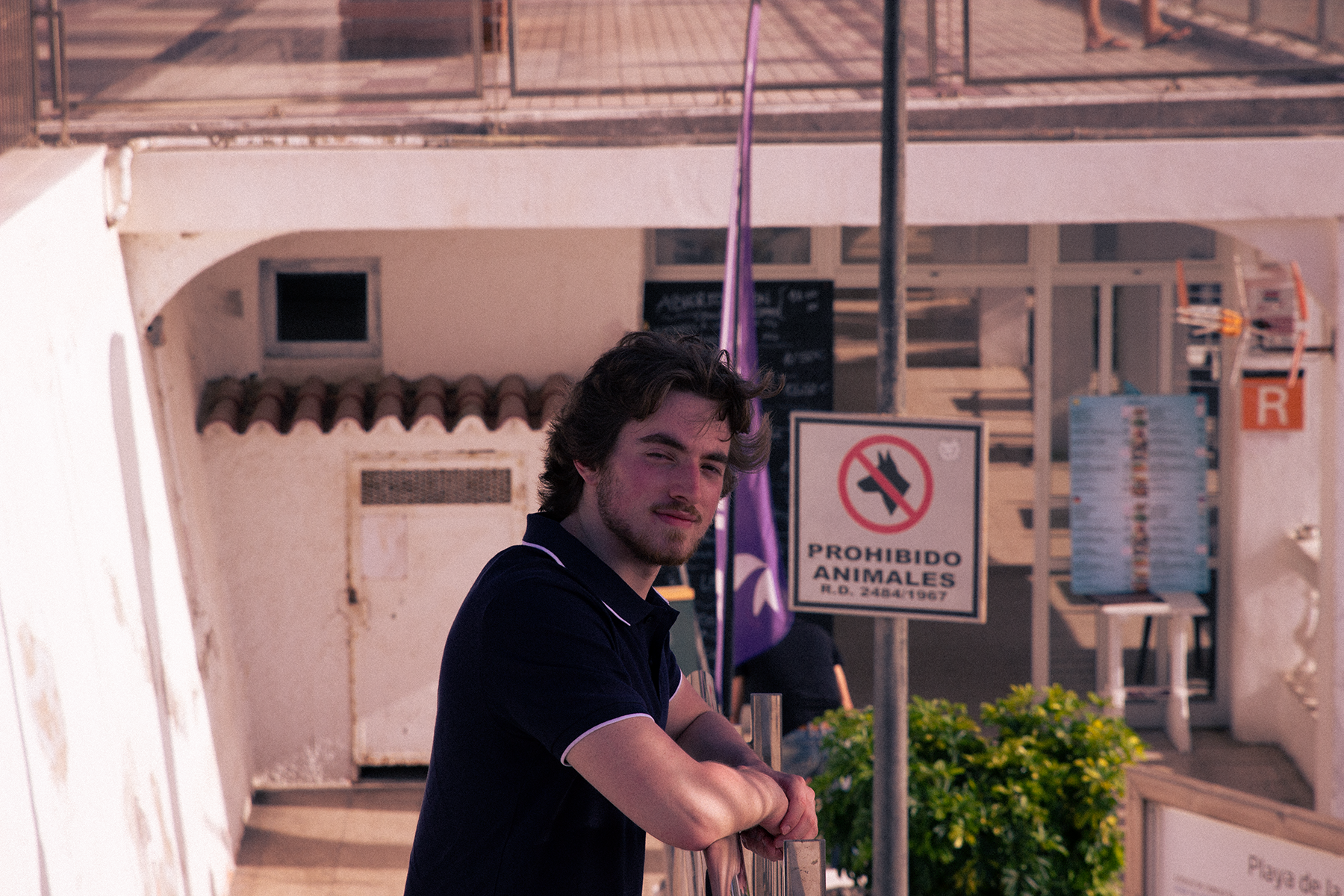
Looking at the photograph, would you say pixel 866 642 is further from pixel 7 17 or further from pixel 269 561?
pixel 7 17

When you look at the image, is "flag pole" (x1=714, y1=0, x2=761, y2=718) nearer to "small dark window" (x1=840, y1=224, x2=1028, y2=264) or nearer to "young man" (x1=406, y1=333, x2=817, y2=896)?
"young man" (x1=406, y1=333, x2=817, y2=896)

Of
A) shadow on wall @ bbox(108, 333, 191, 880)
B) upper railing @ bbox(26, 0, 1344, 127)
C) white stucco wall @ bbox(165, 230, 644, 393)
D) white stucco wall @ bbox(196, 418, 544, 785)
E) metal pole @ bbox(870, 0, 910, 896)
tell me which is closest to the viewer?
metal pole @ bbox(870, 0, 910, 896)

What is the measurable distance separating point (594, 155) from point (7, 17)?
2.77 m

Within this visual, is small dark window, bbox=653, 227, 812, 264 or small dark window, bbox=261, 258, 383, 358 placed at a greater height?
small dark window, bbox=653, 227, 812, 264

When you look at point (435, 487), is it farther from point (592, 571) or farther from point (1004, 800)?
point (592, 571)

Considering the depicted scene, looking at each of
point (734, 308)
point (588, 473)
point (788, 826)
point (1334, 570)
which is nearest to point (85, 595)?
point (734, 308)

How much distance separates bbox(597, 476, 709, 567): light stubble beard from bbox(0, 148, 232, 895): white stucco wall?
2268 millimetres

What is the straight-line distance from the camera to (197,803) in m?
6.14

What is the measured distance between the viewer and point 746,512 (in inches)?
190

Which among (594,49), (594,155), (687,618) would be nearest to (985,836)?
(687,618)

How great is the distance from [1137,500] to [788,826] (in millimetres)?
6734

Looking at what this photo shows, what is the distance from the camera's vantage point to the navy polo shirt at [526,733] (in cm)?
165

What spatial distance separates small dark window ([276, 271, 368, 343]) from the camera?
771 cm

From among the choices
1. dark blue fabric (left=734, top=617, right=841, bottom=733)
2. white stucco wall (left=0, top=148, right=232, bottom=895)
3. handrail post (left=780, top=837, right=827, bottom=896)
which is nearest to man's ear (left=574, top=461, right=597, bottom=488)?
handrail post (left=780, top=837, right=827, bottom=896)
